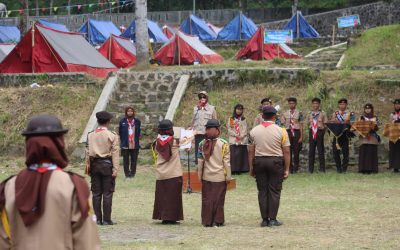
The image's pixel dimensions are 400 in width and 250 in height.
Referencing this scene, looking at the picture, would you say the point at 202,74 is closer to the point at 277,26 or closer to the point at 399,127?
the point at 399,127

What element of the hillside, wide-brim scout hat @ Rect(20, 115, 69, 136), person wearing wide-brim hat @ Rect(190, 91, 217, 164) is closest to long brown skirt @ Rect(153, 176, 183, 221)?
wide-brim scout hat @ Rect(20, 115, 69, 136)

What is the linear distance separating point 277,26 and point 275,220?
29412mm

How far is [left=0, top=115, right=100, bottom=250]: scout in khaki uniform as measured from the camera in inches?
128

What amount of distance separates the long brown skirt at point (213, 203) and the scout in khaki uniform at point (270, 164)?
52cm

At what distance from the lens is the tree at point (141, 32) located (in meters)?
16.8

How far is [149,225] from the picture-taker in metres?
7.20

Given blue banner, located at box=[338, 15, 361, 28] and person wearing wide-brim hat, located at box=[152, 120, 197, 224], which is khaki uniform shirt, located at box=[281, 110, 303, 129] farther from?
blue banner, located at box=[338, 15, 361, 28]

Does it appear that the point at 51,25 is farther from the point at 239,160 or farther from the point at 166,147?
the point at 166,147

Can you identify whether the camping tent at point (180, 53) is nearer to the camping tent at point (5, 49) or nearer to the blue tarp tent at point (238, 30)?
the camping tent at point (5, 49)

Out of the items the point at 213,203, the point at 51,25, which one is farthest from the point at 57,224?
the point at 51,25

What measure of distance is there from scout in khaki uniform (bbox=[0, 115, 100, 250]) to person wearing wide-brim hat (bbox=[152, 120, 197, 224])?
3.99 m

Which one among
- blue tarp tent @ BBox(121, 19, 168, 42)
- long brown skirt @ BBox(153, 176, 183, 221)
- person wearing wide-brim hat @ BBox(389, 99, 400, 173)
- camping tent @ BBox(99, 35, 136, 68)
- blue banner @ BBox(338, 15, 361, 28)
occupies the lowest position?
long brown skirt @ BBox(153, 176, 183, 221)

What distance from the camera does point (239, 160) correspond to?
12125 millimetres

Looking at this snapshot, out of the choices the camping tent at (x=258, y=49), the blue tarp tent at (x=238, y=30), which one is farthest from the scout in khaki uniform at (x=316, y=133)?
the blue tarp tent at (x=238, y=30)
